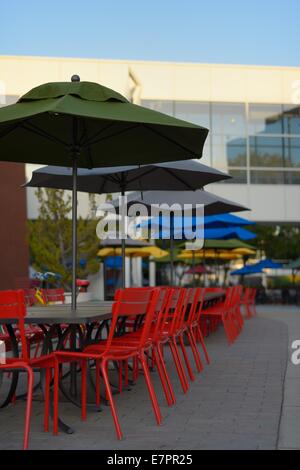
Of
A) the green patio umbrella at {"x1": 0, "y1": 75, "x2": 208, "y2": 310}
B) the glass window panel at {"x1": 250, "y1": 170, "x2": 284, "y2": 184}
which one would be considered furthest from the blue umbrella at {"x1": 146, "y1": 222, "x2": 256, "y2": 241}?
the glass window panel at {"x1": 250, "y1": 170, "x2": 284, "y2": 184}

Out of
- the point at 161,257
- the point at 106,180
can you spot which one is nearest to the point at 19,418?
the point at 106,180

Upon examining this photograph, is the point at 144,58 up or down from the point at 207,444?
up

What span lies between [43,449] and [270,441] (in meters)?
1.44

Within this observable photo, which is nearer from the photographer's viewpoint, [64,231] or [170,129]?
[170,129]

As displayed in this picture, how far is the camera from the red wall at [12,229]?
20328 millimetres

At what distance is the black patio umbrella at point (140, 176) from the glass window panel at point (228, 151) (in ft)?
55.3

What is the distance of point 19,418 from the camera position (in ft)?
17.8

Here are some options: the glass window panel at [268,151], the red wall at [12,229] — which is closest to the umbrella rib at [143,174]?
the red wall at [12,229]

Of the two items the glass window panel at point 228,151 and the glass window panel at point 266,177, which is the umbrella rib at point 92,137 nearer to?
the glass window panel at point 228,151

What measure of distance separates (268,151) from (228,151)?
1667 mm

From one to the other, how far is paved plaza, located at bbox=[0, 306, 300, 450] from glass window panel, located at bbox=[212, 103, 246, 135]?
1968cm

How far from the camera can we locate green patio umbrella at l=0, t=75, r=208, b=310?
546cm

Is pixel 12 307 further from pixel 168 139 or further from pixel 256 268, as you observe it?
pixel 256 268
